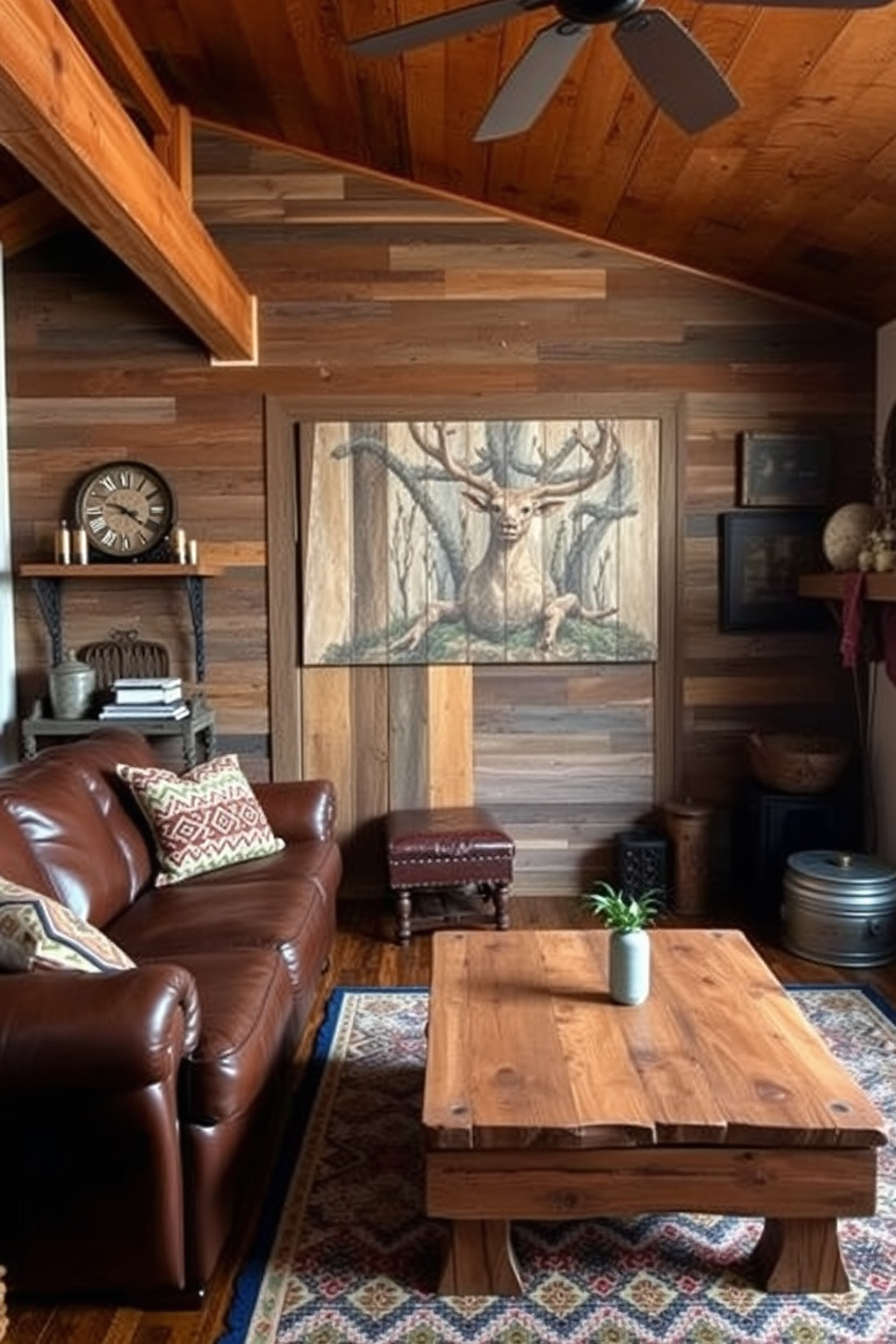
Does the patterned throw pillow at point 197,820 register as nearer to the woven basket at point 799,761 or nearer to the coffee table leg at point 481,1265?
the coffee table leg at point 481,1265

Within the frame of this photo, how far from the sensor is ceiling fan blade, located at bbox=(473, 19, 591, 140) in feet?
7.05

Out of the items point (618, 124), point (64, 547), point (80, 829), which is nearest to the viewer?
point (80, 829)

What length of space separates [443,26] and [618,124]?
4.94 feet

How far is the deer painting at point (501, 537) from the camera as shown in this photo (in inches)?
178

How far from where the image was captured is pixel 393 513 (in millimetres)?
4543

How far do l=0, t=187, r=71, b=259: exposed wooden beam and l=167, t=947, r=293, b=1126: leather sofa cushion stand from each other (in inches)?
130

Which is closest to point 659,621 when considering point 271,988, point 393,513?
point 393,513

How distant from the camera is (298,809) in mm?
3732

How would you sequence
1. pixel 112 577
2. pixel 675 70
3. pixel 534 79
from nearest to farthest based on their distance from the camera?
pixel 675 70, pixel 534 79, pixel 112 577

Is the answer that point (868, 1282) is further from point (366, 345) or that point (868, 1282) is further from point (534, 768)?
point (366, 345)

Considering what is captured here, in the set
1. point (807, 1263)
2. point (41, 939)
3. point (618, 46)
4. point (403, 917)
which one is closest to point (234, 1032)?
point (41, 939)

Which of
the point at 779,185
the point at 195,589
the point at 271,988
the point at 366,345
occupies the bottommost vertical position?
the point at 271,988

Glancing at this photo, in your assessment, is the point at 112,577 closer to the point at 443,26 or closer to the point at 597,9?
the point at 443,26

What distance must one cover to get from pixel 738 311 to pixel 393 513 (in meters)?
1.74
